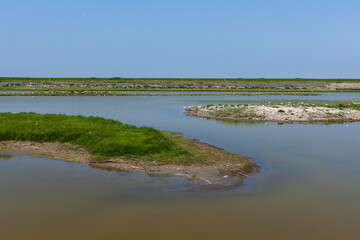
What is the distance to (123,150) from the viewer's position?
→ 15891mm

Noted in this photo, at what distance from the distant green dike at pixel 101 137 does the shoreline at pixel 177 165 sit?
0.41 metres

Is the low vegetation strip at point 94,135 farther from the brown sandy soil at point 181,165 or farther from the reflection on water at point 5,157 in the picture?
the reflection on water at point 5,157

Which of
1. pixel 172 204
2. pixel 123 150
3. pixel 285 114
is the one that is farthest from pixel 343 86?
pixel 172 204

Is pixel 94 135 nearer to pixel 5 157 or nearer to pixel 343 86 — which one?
pixel 5 157

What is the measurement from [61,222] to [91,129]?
1032 cm

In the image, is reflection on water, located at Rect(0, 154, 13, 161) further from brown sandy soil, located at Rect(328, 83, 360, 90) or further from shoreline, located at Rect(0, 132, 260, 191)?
brown sandy soil, located at Rect(328, 83, 360, 90)

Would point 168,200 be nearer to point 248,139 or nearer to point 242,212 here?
point 242,212

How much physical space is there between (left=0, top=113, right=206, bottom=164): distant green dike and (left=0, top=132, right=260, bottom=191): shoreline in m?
0.41

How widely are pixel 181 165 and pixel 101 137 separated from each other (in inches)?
205

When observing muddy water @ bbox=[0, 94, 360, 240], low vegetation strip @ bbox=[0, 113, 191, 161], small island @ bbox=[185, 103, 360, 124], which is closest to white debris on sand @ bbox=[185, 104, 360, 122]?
small island @ bbox=[185, 103, 360, 124]

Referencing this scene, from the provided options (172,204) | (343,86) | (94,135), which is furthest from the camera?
(343,86)

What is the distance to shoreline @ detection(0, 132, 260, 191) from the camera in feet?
42.8

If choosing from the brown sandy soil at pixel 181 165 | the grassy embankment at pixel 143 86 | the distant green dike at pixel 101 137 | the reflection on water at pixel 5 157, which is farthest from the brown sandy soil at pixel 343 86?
the reflection on water at pixel 5 157

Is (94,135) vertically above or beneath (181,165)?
above
